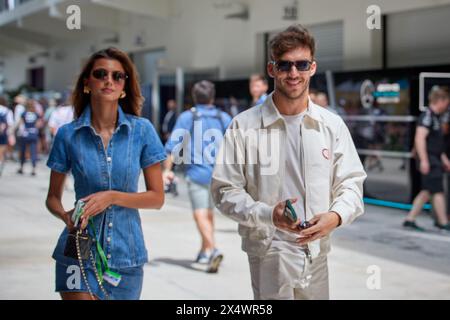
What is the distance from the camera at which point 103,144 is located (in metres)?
2.71

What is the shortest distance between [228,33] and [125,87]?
38.2 ft

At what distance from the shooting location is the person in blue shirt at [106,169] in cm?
270

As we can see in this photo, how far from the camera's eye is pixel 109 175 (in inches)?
106

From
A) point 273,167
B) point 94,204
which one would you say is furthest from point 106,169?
point 273,167

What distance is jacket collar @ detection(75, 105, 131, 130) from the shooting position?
2705 mm

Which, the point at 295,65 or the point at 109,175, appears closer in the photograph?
the point at 295,65

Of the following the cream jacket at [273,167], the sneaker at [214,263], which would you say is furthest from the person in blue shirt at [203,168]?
the cream jacket at [273,167]

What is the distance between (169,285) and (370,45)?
709 cm

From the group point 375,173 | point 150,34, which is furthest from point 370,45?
point 150,34

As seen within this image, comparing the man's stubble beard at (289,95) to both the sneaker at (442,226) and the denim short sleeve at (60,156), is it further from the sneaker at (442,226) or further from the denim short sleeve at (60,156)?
the sneaker at (442,226)

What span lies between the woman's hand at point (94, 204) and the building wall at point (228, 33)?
577 cm

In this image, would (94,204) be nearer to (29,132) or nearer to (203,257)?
(203,257)

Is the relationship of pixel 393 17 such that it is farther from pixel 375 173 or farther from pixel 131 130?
pixel 131 130

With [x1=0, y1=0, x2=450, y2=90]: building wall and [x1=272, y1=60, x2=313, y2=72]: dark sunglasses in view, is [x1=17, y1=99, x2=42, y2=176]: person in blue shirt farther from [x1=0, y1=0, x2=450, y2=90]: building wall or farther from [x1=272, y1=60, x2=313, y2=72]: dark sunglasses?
[x1=272, y1=60, x2=313, y2=72]: dark sunglasses
